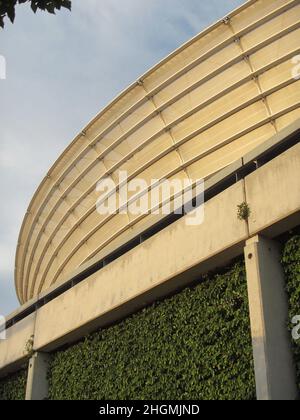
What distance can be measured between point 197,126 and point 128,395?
29.8ft

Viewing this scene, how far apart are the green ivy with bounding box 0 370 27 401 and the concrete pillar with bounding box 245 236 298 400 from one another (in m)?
9.25

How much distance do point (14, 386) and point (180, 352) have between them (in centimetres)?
788

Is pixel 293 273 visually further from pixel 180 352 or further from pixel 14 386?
pixel 14 386

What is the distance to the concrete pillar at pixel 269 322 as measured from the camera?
8938mm

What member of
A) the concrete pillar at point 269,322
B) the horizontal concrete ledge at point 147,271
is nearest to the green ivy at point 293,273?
the concrete pillar at point 269,322

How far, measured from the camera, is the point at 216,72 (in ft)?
57.5

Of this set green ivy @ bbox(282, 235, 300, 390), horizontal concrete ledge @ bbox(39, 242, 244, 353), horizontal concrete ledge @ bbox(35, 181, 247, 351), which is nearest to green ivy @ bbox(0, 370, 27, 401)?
horizontal concrete ledge @ bbox(35, 181, 247, 351)

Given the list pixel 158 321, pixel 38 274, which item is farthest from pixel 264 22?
pixel 38 274

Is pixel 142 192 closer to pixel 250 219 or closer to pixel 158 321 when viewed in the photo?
pixel 158 321

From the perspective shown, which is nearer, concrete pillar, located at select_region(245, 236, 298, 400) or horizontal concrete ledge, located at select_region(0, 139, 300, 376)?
concrete pillar, located at select_region(245, 236, 298, 400)

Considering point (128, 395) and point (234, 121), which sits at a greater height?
point (234, 121)

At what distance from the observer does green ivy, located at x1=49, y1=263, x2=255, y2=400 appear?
10102 millimetres

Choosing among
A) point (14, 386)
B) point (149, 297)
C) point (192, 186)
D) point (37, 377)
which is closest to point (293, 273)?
point (149, 297)

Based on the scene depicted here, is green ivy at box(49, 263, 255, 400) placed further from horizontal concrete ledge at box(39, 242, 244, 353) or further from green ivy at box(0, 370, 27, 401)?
green ivy at box(0, 370, 27, 401)
